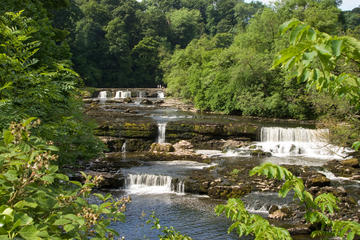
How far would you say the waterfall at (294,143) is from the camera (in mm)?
17722

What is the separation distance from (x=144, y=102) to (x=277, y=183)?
2203 cm

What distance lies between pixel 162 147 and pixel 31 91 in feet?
46.9

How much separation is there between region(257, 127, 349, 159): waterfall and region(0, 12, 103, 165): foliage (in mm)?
12598

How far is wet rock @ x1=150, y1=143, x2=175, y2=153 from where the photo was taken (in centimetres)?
1814

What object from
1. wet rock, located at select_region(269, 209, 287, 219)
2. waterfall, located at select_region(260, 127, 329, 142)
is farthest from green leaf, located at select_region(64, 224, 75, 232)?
waterfall, located at select_region(260, 127, 329, 142)

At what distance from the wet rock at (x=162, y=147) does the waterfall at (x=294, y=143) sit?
5.08 m

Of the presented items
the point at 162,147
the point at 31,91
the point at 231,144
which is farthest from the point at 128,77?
the point at 31,91

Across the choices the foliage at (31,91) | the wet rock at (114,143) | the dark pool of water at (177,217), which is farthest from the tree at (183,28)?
the foliage at (31,91)

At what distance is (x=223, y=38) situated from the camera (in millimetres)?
50781

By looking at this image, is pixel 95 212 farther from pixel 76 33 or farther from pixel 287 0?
pixel 76 33

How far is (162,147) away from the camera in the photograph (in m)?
18.3

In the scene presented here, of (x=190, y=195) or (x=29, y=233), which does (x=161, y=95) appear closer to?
(x=190, y=195)

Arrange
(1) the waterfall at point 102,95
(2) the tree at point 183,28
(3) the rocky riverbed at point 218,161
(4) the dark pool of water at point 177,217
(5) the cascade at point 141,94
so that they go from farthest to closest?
(2) the tree at point 183,28, (5) the cascade at point 141,94, (1) the waterfall at point 102,95, (3) the rocky riverbed at point 218,161, (4) the dark pool of water at point 177,217

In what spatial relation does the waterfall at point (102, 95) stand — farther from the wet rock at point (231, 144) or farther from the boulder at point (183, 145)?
the wet rock at point (231, 144)
